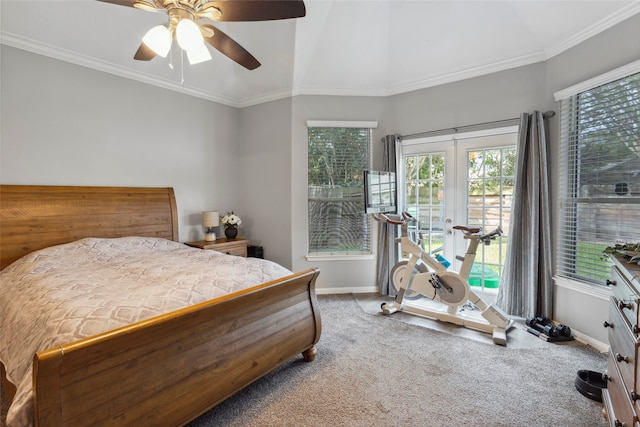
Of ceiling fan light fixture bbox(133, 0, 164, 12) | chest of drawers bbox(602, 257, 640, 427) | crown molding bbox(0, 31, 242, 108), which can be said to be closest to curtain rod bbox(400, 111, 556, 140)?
chest of drawers bbox(602, 257, 640, 427)

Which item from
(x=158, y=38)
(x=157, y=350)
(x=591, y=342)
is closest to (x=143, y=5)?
(x=158, y=38)

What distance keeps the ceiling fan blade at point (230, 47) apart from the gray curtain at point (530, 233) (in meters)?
2.65

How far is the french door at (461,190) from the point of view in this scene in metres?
3.38

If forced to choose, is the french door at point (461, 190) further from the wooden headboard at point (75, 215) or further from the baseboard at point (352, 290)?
the wooden headboard at point (75, 215)

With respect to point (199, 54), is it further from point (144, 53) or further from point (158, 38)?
point (144, 53)

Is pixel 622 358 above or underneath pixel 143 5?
underneath

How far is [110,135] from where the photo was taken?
3389mm

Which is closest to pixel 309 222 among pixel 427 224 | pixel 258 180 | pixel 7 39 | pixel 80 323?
pixel 258 180

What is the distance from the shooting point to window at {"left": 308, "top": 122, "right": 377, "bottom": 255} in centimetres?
408

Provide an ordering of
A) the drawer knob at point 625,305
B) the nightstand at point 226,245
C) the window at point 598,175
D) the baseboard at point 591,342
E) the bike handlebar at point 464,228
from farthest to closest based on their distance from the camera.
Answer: the nightstand at point 226,245 → the bike handlebar at point 464,228 → the baseboard at point 591,342 → the window at point 598,175 → the drawer knob at point 625,305

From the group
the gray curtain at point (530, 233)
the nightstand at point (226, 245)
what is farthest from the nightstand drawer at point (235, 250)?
the gray curtain at point (530, 233)

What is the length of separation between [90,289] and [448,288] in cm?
290

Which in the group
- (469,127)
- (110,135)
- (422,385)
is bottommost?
(422,385)

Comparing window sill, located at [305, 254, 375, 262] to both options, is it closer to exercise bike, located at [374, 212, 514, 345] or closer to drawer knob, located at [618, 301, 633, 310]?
exercise bike, located at [374, 212, 514, 345]
